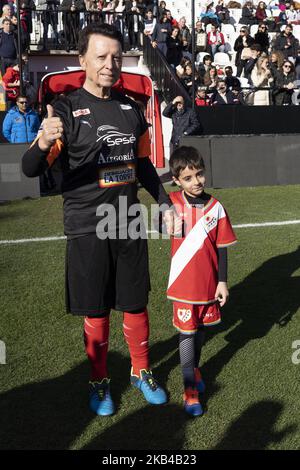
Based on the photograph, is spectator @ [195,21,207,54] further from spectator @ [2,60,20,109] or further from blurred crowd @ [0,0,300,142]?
spectator @ [2,60,20,109]

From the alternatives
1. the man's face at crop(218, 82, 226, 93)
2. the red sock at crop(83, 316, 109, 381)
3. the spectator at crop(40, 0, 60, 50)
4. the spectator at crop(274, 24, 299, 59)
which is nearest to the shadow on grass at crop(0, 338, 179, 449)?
the red sock at crop(83, 316, 109, 381)

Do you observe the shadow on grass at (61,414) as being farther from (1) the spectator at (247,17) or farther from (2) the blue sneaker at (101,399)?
(1) the spectator at (247,17)

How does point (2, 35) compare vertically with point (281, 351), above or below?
above

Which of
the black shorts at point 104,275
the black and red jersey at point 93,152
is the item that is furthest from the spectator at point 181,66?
the black shorts at point 104,275

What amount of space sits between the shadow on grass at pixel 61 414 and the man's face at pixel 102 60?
1.96 meters

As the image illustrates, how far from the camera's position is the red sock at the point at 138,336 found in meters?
4.20

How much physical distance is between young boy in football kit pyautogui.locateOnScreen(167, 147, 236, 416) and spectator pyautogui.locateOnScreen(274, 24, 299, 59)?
52.6ft

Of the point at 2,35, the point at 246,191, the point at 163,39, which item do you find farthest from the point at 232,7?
the point at 246,191

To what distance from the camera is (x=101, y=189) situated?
390 centimetres

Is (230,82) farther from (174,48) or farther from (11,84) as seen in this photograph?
(11,84)

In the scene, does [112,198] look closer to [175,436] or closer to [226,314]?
[175,436]

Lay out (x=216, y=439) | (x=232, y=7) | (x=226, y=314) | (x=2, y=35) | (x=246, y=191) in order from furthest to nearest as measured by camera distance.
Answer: (x=232, y=7)
(x=2, y=35)
(x=246, y=191)
(x=226, y=314)
(x=216, y=439)

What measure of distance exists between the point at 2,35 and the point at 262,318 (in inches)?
479

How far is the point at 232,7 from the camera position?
24625 millimetres
